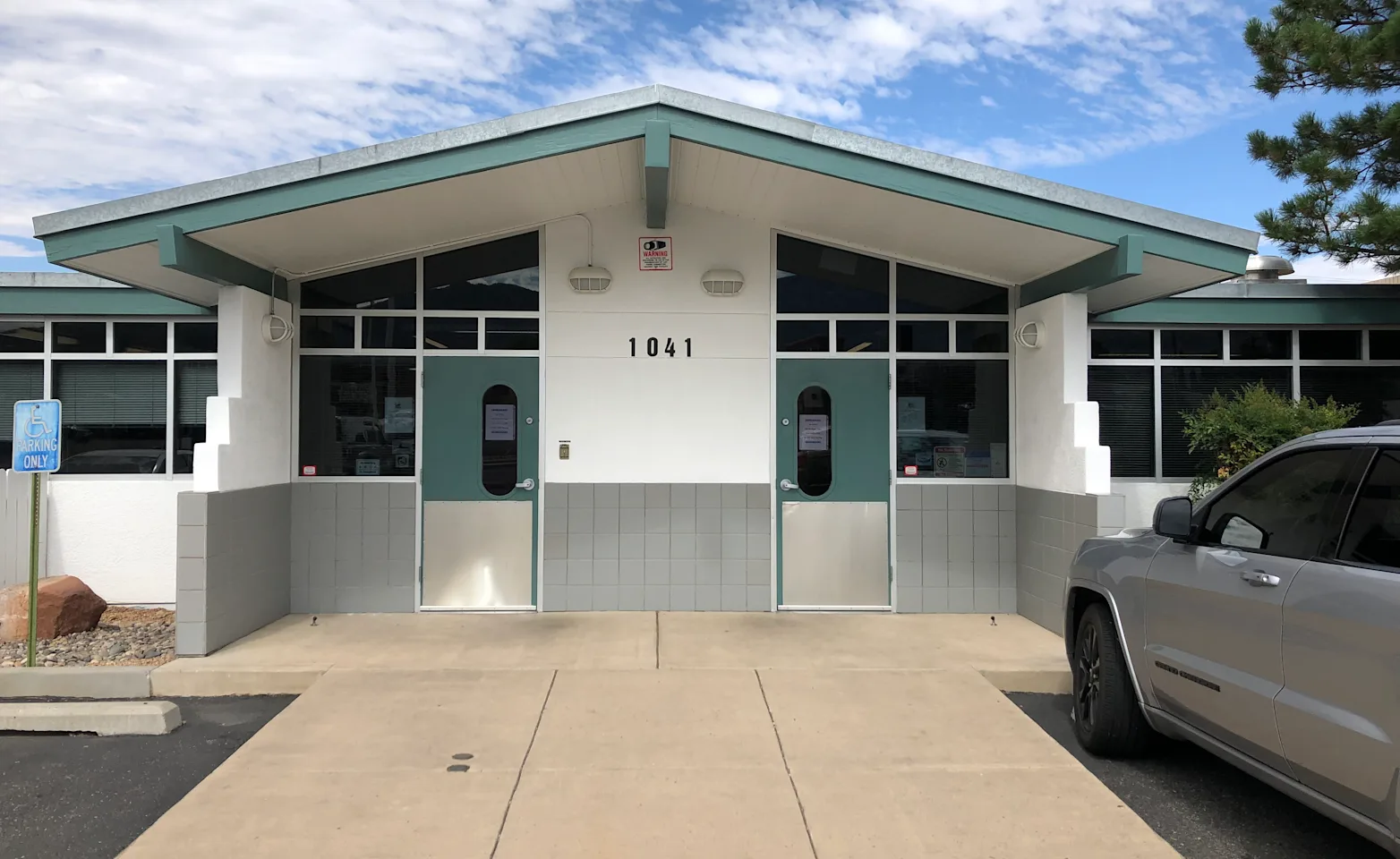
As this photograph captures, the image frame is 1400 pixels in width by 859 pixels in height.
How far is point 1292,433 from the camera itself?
7.59 meters

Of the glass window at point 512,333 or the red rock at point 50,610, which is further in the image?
the glass window at point 512,333

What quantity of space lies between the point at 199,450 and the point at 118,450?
2.44m

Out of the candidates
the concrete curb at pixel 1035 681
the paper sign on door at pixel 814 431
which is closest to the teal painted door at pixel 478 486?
the paper sign on door at pixel 814 431

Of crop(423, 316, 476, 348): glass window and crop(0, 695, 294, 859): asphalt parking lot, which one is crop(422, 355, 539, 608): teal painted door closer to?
crop(423, 316, 476, 348): glass window

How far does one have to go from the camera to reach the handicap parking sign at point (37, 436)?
6.43 m

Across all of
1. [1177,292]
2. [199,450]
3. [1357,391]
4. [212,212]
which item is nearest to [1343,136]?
[1357,391]

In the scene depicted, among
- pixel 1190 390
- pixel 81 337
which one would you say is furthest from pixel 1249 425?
pixel 81 337

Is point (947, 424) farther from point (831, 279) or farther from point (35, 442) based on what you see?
point (35, 442)

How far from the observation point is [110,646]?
7.12 metres

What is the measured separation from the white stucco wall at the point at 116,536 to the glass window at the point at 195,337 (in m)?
1.21

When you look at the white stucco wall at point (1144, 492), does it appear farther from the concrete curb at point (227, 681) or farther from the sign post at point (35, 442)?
the sign post at point (35, 442)

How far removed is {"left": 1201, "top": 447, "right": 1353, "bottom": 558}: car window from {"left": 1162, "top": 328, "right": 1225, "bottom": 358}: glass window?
13.8ft

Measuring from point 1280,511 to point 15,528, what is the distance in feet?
31.3

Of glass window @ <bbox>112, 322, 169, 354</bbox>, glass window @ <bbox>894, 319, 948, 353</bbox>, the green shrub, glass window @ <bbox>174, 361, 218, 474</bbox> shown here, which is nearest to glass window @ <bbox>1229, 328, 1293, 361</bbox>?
the green shrub
